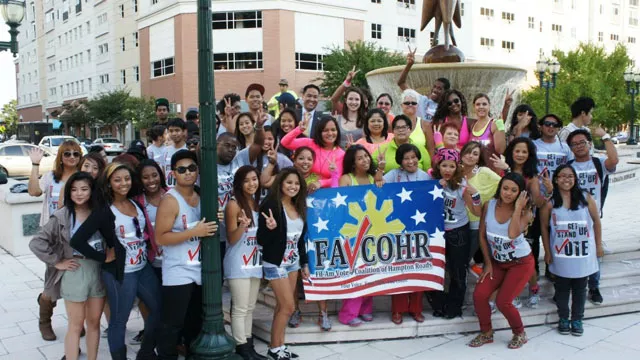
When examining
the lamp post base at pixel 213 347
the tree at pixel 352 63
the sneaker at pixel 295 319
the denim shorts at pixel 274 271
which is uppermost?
the tree at pixel 352 63

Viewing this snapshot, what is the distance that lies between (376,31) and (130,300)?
1672 inches

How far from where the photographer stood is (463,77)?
956cm

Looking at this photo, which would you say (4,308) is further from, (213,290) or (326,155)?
(326,155)

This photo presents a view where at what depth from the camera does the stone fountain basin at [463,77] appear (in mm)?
9414

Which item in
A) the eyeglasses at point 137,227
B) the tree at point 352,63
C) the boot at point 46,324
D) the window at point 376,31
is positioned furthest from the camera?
the window at point 376,31

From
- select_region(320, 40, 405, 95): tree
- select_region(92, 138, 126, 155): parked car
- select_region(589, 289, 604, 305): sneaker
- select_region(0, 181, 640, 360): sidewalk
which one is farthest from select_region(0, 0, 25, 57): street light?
select_region(92, 138, 126, 155): parked car

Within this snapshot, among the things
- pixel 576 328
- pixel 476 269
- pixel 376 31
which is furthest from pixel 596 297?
pixel 376 31

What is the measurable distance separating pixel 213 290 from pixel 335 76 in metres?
32.3

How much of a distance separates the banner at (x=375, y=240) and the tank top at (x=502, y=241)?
0.50m

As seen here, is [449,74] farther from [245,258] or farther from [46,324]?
[46,324]

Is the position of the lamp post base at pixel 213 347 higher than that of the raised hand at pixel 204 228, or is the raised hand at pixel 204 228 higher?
the raised hand at pixel 204 228

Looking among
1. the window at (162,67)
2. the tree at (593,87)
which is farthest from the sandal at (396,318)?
the window at (162,67)

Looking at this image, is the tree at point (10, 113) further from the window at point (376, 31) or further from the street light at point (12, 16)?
the street light at point (12, 16)

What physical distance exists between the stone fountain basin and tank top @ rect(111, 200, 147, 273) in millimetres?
6049
